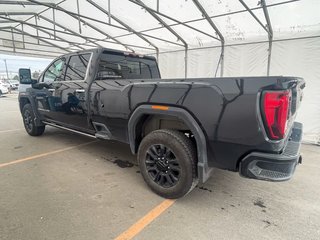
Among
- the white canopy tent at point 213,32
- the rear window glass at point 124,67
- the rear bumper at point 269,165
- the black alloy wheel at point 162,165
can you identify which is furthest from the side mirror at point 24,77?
the rear bumper at point 269,165

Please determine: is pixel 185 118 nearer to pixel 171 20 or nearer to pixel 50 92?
pixel 50 92

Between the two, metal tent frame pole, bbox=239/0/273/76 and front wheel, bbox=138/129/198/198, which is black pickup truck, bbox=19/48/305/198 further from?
metal tent frame pole, bbox=239/0/273/76

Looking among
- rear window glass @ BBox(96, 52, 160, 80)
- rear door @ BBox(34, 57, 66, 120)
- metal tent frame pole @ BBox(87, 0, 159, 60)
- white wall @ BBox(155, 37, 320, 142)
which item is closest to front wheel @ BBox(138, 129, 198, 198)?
rear window glass @ BBox(96, 52, 160, 80)

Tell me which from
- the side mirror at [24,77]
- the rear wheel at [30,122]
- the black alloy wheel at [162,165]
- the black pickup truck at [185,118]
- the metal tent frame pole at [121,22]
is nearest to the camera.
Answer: the black pickup truck at [185,118]

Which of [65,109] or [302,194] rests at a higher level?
[65,109]

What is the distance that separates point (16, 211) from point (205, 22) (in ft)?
25.1

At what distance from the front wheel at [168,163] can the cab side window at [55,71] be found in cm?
277

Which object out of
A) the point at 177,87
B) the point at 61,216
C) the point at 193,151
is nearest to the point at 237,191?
the point at 193,151

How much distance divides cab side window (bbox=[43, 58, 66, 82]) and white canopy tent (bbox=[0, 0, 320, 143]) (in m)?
4.06

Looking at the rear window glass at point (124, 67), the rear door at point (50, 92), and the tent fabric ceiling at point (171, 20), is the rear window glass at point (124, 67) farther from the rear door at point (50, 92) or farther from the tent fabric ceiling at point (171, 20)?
the tent fabric ceiling at point (171, 20)

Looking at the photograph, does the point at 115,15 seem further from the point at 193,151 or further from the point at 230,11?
the point at 193,151

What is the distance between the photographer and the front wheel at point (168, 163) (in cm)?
242

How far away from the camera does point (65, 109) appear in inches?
162

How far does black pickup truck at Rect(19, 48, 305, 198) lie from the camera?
1.91 m
